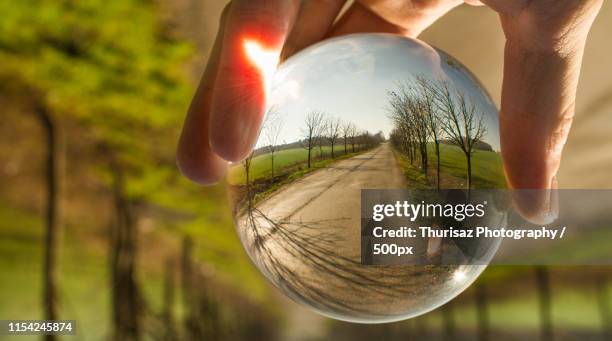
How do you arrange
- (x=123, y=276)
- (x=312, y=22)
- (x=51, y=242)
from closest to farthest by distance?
(x=312, y=22), (x=51, y=242), (x=123, y=276)

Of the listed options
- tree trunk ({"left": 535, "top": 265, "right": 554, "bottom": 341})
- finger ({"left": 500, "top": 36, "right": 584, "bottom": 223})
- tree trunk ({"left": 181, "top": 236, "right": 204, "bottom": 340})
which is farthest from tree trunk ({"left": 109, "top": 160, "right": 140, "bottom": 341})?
tree trunk ({"left": 535, "top": 265, "right": 554, "bottom": 341})

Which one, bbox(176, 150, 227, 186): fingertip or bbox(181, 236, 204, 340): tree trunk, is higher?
bbox(176, 150, 227, 186): fingertip

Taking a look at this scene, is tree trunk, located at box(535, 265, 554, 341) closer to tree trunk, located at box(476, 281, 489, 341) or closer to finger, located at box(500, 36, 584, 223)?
tree trunk, located at box(476, 281, 489, 341)

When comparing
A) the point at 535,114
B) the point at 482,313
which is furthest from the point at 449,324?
the point at 535,114

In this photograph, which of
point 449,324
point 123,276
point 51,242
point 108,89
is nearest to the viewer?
point 51,242

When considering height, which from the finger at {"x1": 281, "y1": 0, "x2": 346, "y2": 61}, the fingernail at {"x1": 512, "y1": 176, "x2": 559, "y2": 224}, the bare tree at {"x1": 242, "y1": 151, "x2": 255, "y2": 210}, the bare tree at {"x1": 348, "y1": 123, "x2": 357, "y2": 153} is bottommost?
the fingernail at {"x1": 512, "y1": 176, "x2": 559, "y2": 224}

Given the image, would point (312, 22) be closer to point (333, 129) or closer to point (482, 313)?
point (333, 129)
